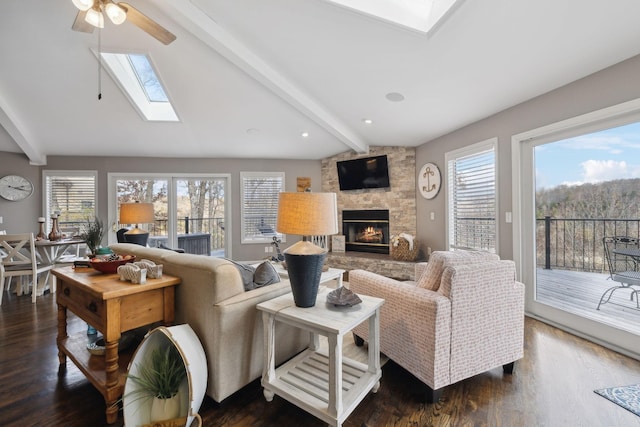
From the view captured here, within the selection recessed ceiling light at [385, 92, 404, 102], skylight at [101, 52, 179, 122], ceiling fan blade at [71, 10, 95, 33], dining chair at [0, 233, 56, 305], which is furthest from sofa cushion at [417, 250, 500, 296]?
dining chair at [0, 233, 56, 305]

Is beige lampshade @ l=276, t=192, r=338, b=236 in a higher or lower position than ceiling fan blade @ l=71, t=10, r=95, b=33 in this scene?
lower

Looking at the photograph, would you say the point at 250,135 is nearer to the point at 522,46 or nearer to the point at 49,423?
the point at 522,46

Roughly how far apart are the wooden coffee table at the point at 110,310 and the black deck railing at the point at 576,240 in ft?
11.5

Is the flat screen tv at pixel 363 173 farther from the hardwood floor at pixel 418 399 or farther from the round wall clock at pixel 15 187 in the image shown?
the round wall clock at pixel 15 187

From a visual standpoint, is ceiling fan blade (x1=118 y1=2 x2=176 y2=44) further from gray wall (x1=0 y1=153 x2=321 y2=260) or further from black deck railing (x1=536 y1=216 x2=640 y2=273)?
black deck railing (x1=536 y1=216 x2=640 y2=273)

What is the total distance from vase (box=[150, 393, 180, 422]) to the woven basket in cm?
389

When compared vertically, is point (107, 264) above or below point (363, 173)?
below

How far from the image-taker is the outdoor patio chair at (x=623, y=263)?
2406 mm

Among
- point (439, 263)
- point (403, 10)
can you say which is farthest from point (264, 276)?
point (403, 10)

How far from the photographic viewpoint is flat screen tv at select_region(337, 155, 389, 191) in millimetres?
5230

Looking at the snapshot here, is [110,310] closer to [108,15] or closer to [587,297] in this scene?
[108,15]

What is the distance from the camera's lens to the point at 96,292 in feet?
5.22

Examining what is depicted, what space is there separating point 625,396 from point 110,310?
10.1 ft

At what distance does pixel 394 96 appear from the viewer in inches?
140
